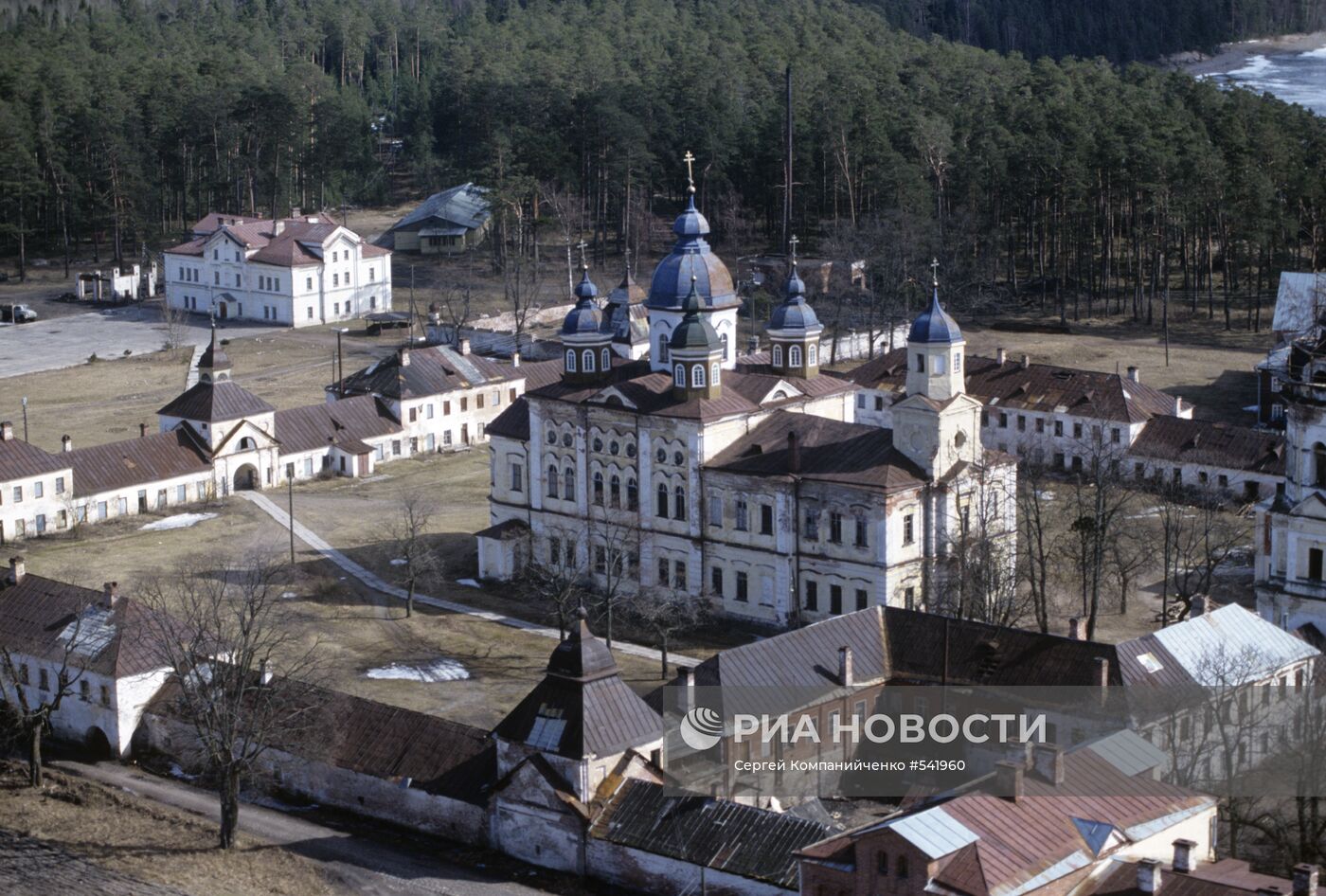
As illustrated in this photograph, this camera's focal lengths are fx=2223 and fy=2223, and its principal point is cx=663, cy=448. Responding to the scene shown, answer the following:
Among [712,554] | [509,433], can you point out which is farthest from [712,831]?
[509,433]

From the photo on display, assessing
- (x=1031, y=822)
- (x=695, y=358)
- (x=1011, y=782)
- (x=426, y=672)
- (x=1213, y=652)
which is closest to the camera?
(x=1031, y=822)

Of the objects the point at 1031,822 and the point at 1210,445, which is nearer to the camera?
the point at 1031,822

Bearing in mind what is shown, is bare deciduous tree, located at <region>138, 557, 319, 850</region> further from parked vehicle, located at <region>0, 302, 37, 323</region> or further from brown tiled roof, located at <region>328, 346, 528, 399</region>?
parked vehicle, located at <region>0, 302, 37, 323</region>

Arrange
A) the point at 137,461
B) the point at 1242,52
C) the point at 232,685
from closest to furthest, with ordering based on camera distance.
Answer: the point at 232,685 < the point at 137,461 < the point at 1242,52

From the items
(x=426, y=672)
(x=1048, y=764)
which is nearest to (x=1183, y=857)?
(x=1048, y=764)

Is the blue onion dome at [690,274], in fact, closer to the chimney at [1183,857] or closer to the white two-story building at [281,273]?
the chimney at [1183,857]

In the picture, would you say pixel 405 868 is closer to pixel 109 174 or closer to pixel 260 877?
pixel 260 877

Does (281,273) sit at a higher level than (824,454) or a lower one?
higher

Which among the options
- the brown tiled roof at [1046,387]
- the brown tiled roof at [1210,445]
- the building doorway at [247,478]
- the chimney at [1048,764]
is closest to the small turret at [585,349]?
the brown tiled roof at [1046,387]

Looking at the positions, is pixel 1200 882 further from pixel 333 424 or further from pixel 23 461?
pixel 333 424
